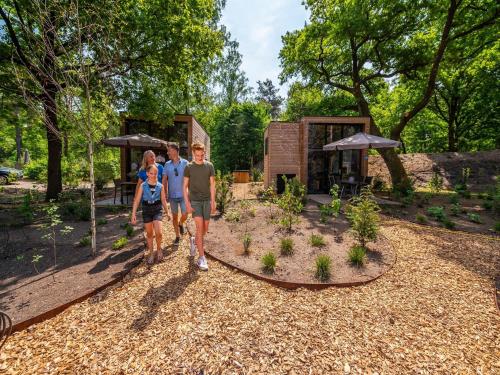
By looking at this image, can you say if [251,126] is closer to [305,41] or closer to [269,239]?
[305,41]

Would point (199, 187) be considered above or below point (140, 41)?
below

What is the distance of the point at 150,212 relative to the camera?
4.01m

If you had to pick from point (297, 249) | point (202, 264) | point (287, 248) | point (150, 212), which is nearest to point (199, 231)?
point (202, 264)

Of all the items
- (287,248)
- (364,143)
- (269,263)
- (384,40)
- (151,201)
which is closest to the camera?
(269,263)

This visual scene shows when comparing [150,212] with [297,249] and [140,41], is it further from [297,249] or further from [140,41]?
[140,41]

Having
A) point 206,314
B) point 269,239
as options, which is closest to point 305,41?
point 269,239

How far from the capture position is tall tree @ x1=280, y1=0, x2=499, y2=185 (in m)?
11.3

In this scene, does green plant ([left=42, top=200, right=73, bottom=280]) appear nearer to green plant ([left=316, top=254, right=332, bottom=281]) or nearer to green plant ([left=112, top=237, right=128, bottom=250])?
green plant ([left=112, top=237, right=128, bottom=250])

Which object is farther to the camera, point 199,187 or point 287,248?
point 287,248

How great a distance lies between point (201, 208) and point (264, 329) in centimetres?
207

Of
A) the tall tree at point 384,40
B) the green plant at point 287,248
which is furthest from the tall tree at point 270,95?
the green plant at point 287,248

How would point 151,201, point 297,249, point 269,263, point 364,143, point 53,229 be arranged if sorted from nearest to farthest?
1. point 269,263
2. point 151,201
3. point 297,249
4. point 53,229
5. point 364,143

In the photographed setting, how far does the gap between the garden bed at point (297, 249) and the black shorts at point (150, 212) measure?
51.2 inches

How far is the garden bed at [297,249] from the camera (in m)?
3.76
